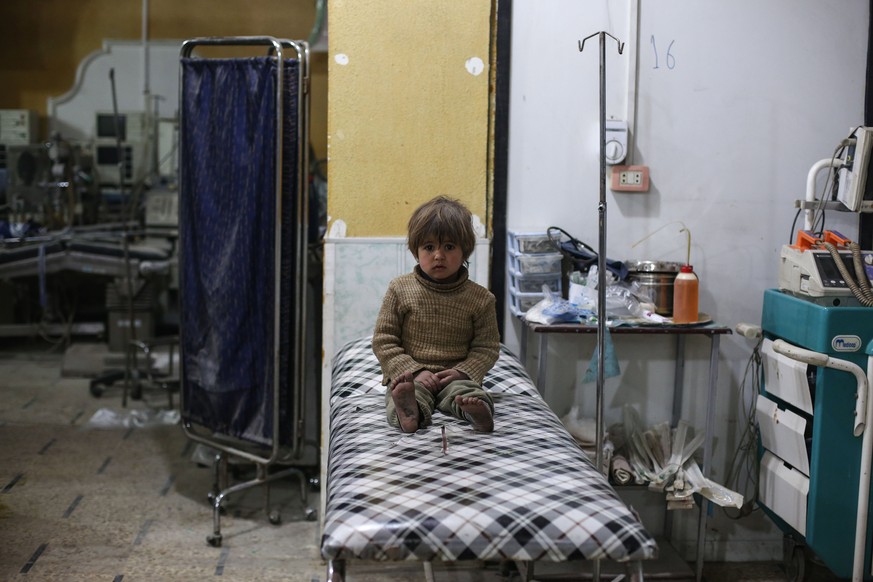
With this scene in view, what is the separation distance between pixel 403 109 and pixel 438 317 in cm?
93

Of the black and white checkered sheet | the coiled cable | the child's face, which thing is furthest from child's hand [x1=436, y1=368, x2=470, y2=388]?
the coiled cable

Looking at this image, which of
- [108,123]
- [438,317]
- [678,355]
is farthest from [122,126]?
[438,317]

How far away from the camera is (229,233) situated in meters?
3.43

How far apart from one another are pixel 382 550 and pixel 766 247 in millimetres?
2138

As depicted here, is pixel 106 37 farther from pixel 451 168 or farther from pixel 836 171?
pixel 836 171

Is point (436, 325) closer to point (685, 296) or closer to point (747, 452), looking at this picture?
point (685, 296)

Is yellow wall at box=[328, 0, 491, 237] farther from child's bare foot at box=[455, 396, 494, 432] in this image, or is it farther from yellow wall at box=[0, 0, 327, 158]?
yellow wall at box=[0, 0, 327, 158]

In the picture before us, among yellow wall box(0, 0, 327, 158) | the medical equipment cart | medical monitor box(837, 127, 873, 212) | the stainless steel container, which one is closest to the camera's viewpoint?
the medical equipment cart

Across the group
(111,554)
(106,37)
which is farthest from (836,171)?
(106,37)

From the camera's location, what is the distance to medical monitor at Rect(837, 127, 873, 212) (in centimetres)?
292

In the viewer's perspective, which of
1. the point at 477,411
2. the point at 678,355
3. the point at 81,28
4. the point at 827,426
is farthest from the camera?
the point at 81,28

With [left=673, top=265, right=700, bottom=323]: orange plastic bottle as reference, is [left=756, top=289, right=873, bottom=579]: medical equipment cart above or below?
below

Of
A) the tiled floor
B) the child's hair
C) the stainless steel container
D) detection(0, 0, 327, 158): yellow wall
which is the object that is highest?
detection(0, 0, 327, 158): yellow wall

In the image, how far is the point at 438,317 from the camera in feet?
Answer: 8.41
